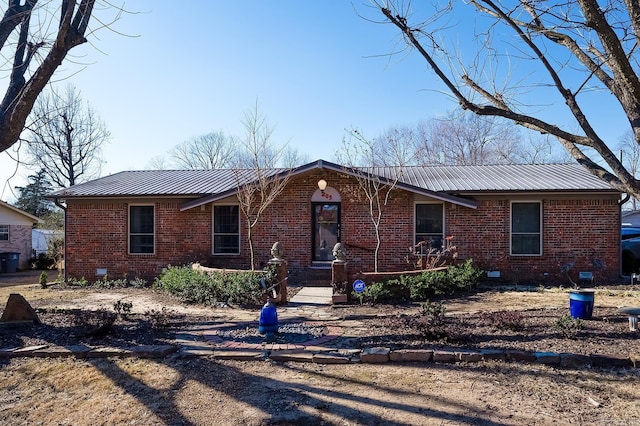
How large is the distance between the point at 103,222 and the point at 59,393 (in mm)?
9702

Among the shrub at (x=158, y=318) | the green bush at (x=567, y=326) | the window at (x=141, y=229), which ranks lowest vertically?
the shrub at (x=158, y=318)

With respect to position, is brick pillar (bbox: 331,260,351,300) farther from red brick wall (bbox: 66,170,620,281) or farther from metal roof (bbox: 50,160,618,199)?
metal roof (bbox: 50,160,618,199)

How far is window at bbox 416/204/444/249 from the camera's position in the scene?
12.0 m

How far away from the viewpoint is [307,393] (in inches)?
157

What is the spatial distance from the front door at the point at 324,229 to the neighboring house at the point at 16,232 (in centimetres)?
1617

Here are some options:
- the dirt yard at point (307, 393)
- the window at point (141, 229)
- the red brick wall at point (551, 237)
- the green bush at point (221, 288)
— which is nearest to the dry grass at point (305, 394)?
the dirt yard at point (307, 393)

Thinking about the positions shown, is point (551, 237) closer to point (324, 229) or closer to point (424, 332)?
point (324, 229)

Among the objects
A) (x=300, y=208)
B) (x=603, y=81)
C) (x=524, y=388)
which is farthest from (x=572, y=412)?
(x=300, y=208)

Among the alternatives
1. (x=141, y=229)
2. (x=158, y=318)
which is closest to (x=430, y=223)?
(x=158, y=318)

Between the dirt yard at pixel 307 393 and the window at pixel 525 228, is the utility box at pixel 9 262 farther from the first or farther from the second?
the window at pixel 525 228

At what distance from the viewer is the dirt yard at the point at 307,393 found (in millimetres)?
3516

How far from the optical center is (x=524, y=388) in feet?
13.1

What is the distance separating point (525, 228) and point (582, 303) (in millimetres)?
5733

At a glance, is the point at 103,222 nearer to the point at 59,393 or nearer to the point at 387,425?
the point at 59,393
